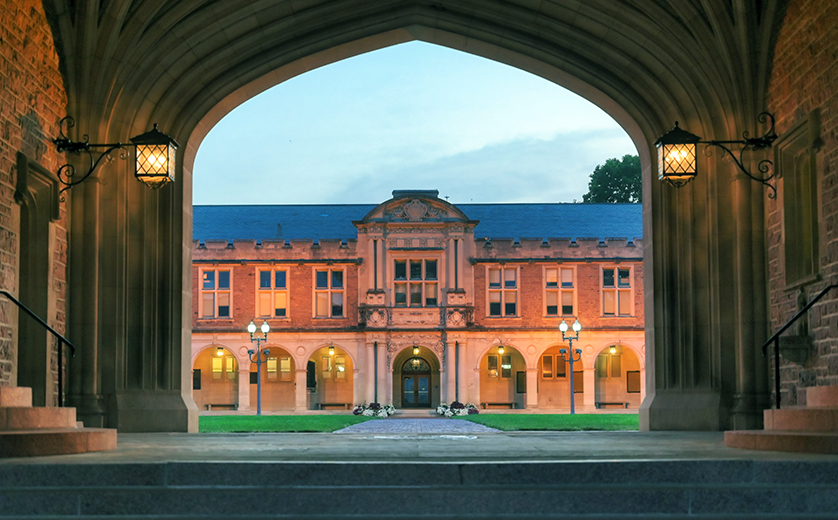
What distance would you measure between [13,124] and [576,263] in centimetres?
2999

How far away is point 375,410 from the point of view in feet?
115

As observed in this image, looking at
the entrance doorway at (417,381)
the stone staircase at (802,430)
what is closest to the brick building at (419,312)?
the entrance doorway at (417,381)

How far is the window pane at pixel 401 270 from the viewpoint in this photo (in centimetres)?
3828

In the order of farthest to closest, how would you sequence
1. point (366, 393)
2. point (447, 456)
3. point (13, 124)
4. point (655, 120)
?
1. point (366, 393)
2. point (655, 120)
3. point (13, 124)
4. point (447, 456)

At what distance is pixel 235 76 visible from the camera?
13430 millimetres

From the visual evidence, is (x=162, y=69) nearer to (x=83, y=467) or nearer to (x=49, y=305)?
(x=49, y=305)

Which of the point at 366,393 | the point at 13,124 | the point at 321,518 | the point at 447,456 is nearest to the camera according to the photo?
the point at 321,518

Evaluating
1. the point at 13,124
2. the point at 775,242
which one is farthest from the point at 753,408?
the point at 13,124

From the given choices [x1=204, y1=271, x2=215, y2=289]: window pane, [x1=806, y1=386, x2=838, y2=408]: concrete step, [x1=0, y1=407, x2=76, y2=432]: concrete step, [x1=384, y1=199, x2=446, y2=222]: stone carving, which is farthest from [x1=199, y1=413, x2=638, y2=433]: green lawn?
[x1=384, y1=199, x2=446, y2=222]: stone carving

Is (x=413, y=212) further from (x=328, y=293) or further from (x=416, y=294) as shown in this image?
(x=328, y=293)

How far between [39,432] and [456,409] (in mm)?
28404

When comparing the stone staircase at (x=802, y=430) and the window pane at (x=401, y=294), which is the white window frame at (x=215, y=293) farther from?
the stone staircase at (x=802, y=430)

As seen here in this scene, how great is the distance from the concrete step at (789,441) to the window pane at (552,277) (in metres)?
30.3

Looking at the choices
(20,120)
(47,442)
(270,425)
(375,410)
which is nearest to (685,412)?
(47,442)
